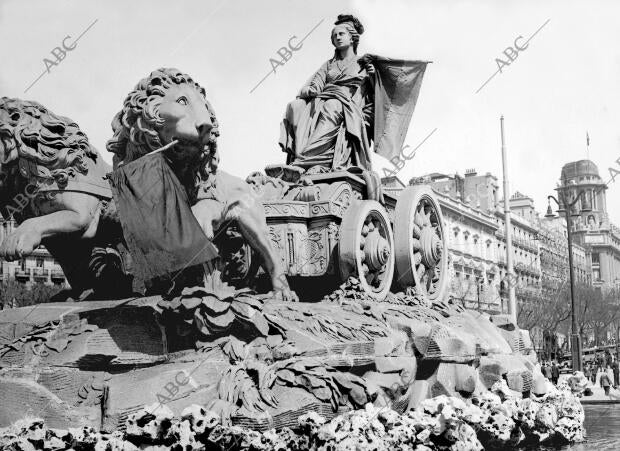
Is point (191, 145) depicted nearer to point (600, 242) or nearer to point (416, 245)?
point (416, 245)

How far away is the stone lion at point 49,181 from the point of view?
598 centimetres

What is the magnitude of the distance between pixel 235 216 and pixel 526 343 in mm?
5491

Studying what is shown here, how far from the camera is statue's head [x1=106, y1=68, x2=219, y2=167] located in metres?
5.59

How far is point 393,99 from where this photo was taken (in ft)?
30.6

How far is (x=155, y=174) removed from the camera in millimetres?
5492

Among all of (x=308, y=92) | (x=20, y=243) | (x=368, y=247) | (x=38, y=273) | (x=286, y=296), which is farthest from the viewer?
(x=38, y=273)

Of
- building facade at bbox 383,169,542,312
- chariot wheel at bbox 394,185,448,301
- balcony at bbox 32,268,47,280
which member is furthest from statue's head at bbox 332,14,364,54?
Answer: building facade at bbox 383,169,542,312

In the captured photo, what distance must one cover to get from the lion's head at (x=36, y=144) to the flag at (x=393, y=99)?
3.86 m

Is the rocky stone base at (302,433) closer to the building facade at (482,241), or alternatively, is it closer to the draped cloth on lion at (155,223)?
the draped cloth on lion at (155,223)

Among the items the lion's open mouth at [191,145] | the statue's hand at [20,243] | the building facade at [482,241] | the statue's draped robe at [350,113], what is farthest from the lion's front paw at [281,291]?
the building facade at [482,241]

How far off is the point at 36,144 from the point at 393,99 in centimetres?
448

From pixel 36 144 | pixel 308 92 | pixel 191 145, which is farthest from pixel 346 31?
pixel 36 144

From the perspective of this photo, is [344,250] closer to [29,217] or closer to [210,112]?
[210,112]

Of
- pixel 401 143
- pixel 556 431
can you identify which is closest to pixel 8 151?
pixel 401 143
